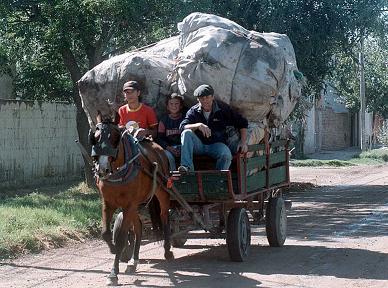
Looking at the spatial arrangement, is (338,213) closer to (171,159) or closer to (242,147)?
(242,147)

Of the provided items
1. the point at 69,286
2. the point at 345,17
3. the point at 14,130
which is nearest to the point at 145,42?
the point at 14,130

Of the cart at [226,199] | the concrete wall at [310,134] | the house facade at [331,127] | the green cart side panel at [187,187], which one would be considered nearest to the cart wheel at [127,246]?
the cart at [226,199]

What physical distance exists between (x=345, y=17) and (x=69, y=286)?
12749 mm

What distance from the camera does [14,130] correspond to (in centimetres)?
1897

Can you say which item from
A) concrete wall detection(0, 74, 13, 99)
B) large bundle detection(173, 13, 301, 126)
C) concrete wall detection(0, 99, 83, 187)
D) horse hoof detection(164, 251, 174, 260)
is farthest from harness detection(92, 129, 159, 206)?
concrete wall detection(0, 74, 13, 99)

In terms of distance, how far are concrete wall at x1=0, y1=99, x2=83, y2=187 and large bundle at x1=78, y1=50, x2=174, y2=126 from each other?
8.23 m

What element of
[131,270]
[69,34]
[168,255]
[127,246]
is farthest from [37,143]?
[131,270]

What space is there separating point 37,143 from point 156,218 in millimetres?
10430

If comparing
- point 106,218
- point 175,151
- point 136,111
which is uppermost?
point 136,111

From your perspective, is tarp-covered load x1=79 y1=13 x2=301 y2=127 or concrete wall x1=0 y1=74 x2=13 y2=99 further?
concrete wall x1=0 y1=74 x2=13 y2=99

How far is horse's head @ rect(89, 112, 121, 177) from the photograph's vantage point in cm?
852

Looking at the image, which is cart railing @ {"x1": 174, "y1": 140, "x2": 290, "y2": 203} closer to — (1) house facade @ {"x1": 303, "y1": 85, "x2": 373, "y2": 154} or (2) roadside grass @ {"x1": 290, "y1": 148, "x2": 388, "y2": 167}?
(2) roadside grass @ {"x1": 290, "y1": 148, "x2": 388, "y2": 167}

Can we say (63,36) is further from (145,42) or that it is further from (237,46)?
(237,46)

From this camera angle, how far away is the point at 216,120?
10219mm
